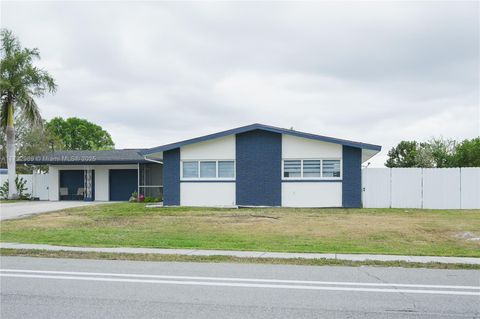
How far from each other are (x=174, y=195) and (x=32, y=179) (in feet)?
44.4

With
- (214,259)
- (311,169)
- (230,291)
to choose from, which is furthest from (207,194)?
(230,291)

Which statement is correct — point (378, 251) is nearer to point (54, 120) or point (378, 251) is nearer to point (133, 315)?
point (133, 315)

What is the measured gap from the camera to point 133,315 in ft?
20.8

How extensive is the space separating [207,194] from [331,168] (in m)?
6.26

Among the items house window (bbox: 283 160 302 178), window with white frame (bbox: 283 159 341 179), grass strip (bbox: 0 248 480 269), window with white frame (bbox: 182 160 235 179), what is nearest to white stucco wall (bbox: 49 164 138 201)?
window with white frame (bbox: 182 160 235 179)

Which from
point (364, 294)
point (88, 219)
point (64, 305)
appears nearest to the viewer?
point (64, 305)

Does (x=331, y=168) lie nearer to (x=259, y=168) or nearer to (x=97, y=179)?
(x=259, y=168)

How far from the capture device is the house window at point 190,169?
25359 millimetres

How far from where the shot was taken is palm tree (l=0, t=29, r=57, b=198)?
32469 mm

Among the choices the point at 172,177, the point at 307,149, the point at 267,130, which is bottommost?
the point at 172,177

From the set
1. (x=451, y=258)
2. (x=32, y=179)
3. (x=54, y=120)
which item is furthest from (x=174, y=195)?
(x=54, y=120)

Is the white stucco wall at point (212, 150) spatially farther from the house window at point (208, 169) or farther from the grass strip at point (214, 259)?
the grass strip at point (214, 259)

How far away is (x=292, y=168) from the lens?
79.9ft

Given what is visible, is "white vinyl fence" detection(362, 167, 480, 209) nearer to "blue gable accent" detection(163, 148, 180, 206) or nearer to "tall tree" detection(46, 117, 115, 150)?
"blue gable accent" detection(163, 148, 180, 206)
